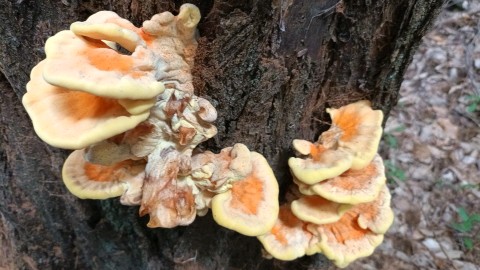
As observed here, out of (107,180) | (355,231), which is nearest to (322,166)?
(355,231)

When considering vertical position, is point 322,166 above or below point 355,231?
above

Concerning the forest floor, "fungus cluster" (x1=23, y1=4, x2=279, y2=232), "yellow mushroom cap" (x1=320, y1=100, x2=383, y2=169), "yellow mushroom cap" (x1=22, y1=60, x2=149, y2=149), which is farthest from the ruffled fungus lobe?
the forest floor

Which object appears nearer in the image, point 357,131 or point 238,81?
point 238,81

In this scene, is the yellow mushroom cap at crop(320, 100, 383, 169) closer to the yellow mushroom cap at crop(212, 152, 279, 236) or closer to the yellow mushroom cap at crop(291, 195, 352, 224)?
the yellow mushroom cap at crop(291, 195, 352, 224)

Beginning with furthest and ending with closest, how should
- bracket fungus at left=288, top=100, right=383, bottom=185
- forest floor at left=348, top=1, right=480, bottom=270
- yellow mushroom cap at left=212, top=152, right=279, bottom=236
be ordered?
1. forest floor at left=348, top=1, right=480, bottom=270
2. bracket fungus at left=288, top=100, right=383, bottom=185
3. yellow mushroom cap at left=212, top=152, right=279, bottom=236

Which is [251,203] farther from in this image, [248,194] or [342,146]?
[342,146]
